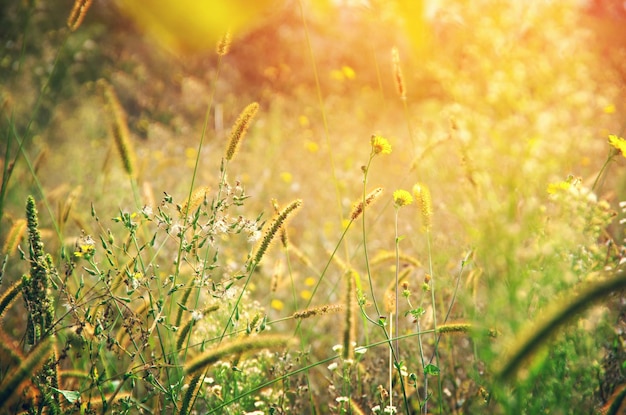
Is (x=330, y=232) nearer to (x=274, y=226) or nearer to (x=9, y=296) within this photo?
(x=274, y=226)

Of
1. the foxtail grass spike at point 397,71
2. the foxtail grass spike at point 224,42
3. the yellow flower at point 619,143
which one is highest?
the foxtail grass spike at point 397,71

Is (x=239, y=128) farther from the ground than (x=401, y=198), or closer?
farther from the ground

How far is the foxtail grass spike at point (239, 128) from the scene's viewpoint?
1.75m

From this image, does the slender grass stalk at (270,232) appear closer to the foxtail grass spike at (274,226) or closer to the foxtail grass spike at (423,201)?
the foxtail grass spike at (274,226)

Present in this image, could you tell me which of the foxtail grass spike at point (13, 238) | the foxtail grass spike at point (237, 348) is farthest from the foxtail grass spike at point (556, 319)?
the foxtail grass spike at point (13, 238)

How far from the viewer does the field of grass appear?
1617mm

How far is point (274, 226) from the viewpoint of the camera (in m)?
1.65

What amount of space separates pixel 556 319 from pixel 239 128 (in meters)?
1.16

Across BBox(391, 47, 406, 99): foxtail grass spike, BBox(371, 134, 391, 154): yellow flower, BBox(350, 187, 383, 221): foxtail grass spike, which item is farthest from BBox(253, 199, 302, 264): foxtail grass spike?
BBox(391, 47, 406, 99): foxtail grass spike

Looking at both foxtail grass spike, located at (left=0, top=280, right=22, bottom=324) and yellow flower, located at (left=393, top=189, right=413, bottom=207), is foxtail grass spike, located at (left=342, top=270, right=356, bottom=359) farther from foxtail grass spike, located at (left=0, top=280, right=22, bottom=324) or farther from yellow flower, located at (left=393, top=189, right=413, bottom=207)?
foxtail grass spike, located at (left=0, top=280, right=22, bottom=324)

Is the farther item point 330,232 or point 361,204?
point 330,232

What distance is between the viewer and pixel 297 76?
30.2 feet

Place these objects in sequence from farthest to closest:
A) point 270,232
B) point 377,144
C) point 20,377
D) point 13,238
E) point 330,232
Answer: point 330,232
point 13,238
point 377,144
point 270,232
point 20,377

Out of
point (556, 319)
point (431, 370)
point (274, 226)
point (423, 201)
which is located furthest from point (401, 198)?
point (556, 319)
